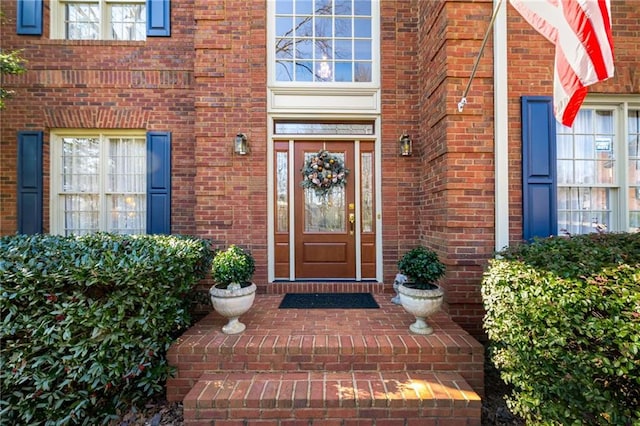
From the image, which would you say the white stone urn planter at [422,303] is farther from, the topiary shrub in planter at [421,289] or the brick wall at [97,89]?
Answer: the brick wall at [97,89]

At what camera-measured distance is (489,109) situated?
3.13 m

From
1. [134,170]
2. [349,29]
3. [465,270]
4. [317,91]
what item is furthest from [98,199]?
[465,270]

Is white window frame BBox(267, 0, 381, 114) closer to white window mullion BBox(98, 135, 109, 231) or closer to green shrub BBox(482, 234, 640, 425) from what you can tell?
white window mullion BBox(98, 135, 109, 231)

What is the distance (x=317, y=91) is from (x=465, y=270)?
301 cm

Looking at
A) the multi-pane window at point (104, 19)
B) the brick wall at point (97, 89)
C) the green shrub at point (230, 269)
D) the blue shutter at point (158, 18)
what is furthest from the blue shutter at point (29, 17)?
the green shrub at point (230, 269)

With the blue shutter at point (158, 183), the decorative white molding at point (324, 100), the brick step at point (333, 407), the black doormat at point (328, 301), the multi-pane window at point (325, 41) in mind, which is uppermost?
the multi-pane window at point (325, 41)

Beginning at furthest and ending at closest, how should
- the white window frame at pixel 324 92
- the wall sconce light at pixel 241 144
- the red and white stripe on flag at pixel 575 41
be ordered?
the white window frame at pixel 324 92
the wall sconce light at pixel 241 144
the red and white stripe on flag at pixel 575 41

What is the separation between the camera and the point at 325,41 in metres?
4.13

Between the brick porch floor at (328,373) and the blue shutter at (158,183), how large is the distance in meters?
1.82

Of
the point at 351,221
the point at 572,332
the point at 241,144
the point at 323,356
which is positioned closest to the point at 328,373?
the point at 323,356

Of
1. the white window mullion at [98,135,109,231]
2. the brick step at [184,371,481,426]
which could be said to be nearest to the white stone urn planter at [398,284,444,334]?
the brick step at [184,371,481,426]

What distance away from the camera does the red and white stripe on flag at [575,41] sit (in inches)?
73.2

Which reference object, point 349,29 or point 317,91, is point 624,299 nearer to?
point 317,91

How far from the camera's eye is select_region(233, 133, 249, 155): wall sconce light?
382 centimetres
